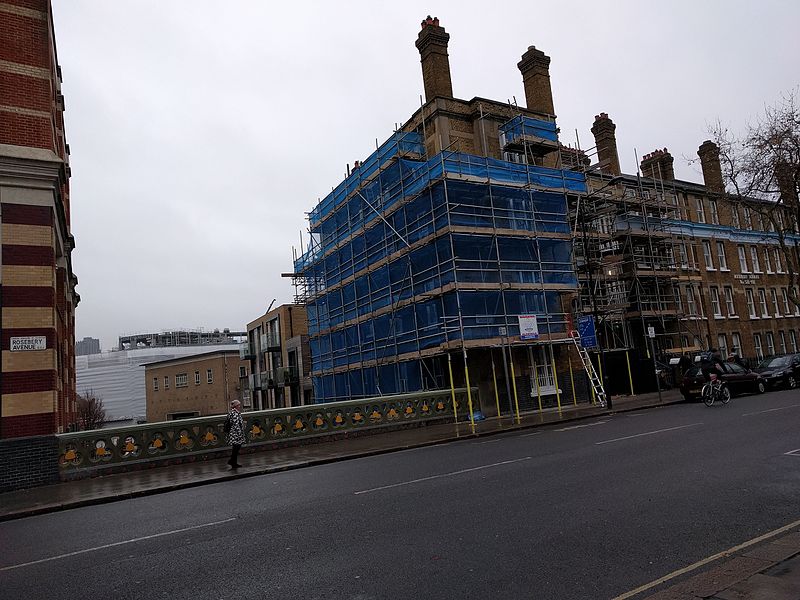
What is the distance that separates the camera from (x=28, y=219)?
15.1 meters

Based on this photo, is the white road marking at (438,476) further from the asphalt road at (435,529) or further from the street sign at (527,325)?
the street sign at (527,325)

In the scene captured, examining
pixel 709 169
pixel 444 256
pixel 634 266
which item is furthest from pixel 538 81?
pixel 709 169

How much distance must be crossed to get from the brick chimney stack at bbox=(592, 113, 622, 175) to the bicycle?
18.7 metres

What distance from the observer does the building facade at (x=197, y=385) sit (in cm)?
6550

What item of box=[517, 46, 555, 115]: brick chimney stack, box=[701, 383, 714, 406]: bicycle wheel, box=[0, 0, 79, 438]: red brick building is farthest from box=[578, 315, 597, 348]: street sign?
box=[0, 0, 79, 438]: red brick building

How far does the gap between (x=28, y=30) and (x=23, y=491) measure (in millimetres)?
12501

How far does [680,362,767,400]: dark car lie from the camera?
24781 mm

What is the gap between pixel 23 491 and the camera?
13359mm

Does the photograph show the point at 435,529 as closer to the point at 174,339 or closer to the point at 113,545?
the point at 113,545

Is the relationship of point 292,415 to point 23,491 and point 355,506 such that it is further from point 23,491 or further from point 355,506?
point 355,506

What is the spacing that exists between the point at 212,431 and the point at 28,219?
299 inches

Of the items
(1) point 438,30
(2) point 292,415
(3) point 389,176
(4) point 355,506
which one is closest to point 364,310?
(3) point 389,176

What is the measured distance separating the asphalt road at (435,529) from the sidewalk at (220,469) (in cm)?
64

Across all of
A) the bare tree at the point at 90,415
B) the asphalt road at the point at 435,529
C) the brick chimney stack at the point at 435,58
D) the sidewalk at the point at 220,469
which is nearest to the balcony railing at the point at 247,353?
the bare tree at the point at 90,415
